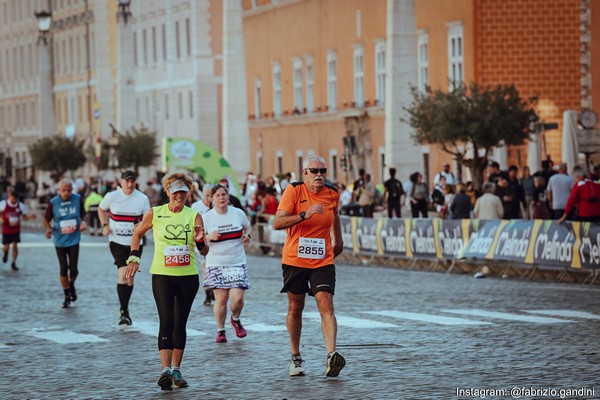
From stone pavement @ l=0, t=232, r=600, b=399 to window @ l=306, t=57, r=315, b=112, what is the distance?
137 feet

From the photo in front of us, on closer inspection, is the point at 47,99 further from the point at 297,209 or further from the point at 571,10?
the point at 297,209

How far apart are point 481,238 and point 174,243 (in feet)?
52.6

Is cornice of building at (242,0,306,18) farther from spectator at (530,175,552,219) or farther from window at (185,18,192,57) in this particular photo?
spectator at (530,175,552,219)

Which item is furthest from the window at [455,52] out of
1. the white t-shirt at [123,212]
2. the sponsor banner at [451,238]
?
the white t-shirt at [123,212]

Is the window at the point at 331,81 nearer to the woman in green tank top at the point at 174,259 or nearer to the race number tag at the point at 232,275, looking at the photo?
the race number tag at the point at 232,275

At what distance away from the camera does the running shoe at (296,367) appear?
51.3 ft

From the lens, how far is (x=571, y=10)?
A: 55.8 m

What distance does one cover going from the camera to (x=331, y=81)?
6912cm

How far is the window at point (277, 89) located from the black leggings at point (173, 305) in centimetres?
6007

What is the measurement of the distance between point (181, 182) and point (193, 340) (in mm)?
4083

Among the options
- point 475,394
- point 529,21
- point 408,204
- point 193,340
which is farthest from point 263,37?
point 475,394

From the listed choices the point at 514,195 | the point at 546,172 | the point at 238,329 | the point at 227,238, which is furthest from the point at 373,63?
the point at 238,329

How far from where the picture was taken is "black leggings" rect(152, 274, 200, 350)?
50.3 ft

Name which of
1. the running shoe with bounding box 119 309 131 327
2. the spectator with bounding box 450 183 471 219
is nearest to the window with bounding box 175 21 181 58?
the spectator with bounding box 450 183 471 219
